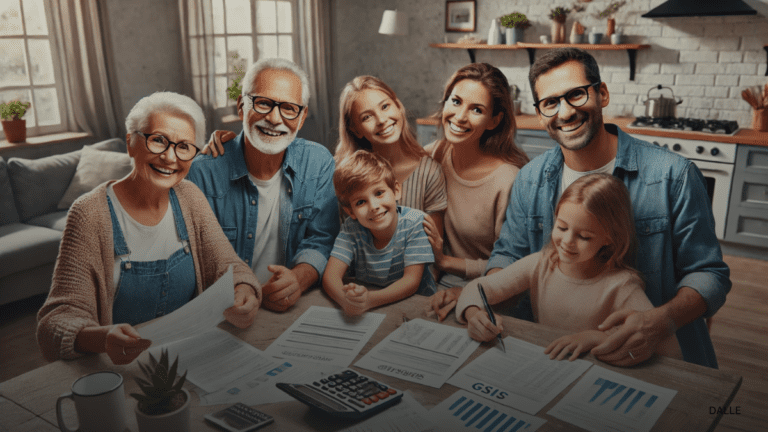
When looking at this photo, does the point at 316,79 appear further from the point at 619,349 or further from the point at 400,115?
the point at 619,349

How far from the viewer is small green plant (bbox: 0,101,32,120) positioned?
3.73m

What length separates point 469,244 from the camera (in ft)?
6.16

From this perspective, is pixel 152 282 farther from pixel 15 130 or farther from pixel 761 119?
pixel 761 119

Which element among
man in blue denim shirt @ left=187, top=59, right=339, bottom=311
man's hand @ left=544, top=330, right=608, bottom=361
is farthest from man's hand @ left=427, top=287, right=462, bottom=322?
man in blue denim shirt @ left=187, top=59, right=339, bottom=311

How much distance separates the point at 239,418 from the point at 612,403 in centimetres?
70

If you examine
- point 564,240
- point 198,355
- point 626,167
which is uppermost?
point 626,167

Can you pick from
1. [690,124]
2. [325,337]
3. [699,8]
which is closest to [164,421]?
[325,337]

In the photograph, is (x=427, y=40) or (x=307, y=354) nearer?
(x=307, y=354)

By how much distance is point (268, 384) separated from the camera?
3.91ft

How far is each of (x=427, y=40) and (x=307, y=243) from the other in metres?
4.40

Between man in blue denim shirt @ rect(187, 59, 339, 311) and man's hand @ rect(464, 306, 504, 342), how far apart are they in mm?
526

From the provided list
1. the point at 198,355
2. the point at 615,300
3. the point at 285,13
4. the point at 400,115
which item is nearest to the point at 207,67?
the point at 285,13

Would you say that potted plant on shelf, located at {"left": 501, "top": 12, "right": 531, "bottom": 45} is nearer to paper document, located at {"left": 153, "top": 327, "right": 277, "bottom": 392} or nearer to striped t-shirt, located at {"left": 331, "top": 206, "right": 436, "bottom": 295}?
striped t-shirt, located at {"left": 331, "top": 206, "right": 436, "bottom": 295}

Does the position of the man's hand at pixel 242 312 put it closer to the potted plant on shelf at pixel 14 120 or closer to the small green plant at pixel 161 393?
the small green plant at pixel 161 393
